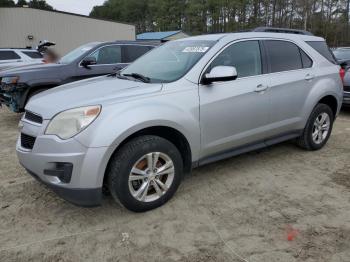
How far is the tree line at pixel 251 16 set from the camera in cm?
5662

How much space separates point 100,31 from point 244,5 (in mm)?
42736

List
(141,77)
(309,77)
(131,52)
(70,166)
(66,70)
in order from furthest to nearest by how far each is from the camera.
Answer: (131,52) < (66,70) < (309,77) < (141,77) < (70,166)

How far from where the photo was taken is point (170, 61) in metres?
3.97

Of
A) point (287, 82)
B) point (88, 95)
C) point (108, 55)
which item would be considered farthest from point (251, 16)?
point (88, 95)

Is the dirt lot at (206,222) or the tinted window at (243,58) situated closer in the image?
the dirt lot at (206,222)

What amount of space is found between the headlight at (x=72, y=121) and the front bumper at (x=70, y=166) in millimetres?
59

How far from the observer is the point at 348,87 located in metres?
7.59

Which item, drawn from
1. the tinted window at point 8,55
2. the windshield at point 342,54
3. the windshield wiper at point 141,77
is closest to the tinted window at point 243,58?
the windshield wiper at point 141,77

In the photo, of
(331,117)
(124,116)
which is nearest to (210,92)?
(124,116)

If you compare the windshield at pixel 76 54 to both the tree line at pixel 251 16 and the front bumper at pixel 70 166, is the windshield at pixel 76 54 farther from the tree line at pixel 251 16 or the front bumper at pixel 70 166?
the tree line at pixel 251 16

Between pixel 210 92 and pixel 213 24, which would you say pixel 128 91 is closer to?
pixel 210 92

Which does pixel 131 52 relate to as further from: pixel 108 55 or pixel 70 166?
pixel 70 166

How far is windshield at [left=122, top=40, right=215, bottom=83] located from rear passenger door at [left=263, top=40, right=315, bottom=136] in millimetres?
952

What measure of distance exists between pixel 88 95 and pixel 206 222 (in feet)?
5.37
